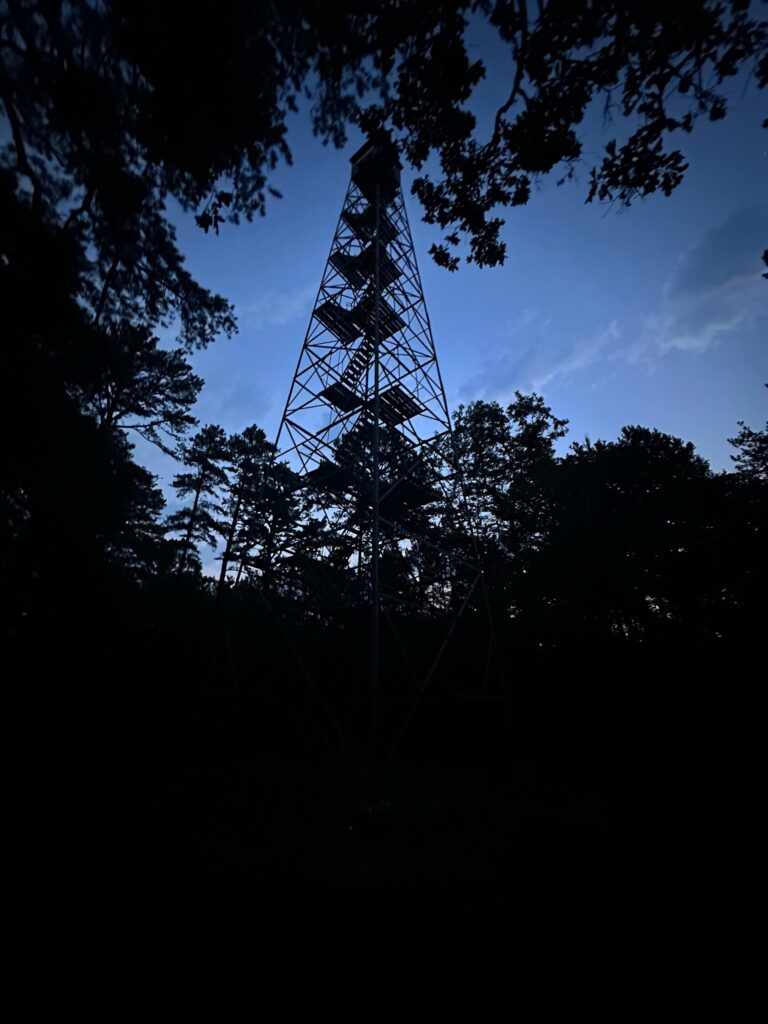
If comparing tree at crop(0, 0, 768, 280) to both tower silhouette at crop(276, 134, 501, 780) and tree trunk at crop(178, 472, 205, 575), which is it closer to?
tower silhouette at crop(276, 134, 501, 780)

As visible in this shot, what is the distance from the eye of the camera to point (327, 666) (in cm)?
1265

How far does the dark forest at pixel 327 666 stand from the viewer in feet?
9.58

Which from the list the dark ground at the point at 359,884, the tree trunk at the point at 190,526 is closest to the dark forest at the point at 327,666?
the dark ground at the point at 359,884

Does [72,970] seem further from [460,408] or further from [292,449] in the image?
[460,408]

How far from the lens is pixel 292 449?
941 centimetres

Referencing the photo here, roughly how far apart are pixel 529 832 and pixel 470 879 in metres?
1.92

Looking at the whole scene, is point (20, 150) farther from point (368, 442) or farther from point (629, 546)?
point (629, 546)

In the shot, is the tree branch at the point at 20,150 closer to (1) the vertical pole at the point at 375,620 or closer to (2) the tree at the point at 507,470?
(1) the vertical pole at the point at 375,620

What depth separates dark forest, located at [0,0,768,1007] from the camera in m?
2.92

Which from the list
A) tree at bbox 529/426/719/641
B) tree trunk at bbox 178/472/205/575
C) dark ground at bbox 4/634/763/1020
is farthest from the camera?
tree trunk at bbox 178/472/205/575

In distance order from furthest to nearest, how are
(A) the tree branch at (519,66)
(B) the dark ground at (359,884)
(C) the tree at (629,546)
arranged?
1. (C) the tree at (629,546)
2. (A) the tree branch at (519,66)
3. (B) the dark ground at (359,884)

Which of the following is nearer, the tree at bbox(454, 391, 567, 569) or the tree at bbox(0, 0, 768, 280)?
the tree at bbox(0, 0, 768, 280)

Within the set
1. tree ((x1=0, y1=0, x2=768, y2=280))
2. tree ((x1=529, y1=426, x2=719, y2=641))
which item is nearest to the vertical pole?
tree ((x1=0, y1=0, x2=768, y2=280))

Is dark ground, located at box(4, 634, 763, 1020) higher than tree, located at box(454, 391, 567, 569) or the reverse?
the reverse
